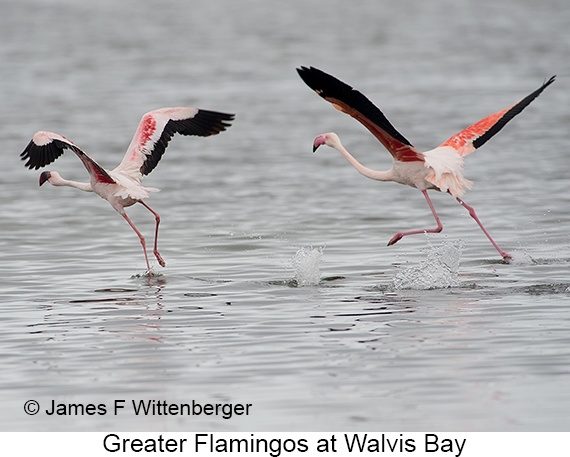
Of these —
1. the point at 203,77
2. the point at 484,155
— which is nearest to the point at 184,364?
the point at 484,155

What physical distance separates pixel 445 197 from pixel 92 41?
42.0 metres

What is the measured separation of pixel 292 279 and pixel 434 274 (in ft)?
5.04

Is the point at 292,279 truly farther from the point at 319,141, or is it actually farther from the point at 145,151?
the point at 145,151

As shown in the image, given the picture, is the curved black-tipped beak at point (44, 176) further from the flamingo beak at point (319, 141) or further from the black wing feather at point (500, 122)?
the black wing feather at point (500, 122)

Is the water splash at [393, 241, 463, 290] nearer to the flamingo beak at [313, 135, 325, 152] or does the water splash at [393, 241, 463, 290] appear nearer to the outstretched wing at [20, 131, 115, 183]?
the flamingo beak at [313, 135, 325, 152]

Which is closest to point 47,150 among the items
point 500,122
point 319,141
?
point 319,141

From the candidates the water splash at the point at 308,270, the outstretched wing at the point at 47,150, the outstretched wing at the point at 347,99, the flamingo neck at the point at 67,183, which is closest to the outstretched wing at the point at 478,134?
the outstretched wing at the point at 347,99

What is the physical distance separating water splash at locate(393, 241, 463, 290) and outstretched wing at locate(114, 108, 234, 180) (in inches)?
122

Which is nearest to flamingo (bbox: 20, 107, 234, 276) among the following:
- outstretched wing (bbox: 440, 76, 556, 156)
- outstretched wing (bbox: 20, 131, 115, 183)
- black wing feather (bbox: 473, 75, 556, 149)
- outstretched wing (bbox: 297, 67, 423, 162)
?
outstretched wing (bbox: 20, 131, 115, 183)

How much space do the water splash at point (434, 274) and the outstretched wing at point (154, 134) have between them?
3090 millimetres

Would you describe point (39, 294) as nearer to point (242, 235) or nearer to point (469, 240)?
point (242, 235)

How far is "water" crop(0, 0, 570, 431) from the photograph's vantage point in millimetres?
6645

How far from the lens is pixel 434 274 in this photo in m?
9.94

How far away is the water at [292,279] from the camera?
21.8 ft
